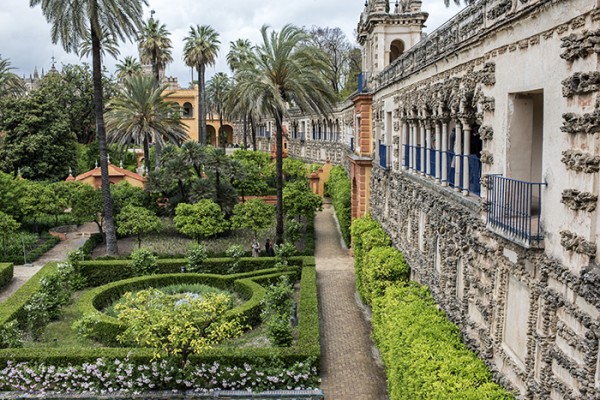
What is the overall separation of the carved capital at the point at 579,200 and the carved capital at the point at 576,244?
14.4 inches

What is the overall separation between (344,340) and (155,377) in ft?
22.0

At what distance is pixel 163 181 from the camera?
3541 centimetres

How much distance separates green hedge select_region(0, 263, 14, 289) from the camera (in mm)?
25125

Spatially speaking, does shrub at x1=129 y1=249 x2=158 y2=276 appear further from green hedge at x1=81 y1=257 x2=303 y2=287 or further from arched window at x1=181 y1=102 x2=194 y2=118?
arched window at x1=181 y1=102 x2=194 y2=118

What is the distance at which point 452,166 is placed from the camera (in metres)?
13.4

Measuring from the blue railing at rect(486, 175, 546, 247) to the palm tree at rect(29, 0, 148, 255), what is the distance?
76.7ft

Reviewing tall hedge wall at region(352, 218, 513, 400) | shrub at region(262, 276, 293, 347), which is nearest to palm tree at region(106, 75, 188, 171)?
shrub at region(262, 276, 293, 347)

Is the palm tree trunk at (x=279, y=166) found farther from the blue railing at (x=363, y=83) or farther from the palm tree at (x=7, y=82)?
the palm tree at (x=7, y=82)

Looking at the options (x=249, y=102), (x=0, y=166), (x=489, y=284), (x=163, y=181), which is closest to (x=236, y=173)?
(x=163, y=181)

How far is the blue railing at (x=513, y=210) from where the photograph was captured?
8.09 metres

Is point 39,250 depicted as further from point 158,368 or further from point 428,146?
point 428,146

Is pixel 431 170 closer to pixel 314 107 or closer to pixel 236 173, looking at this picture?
pixel 314 107

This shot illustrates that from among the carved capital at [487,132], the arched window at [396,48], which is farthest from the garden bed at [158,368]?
the arched window at [396,48]

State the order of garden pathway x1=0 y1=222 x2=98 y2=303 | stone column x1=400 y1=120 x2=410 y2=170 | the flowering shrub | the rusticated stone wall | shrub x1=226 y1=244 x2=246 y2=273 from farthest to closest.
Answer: shrub x1=226 y1=244 x2=246 y2=273, garden pathway x1=0 y1=222 x2=98 y2=303, stone column x1=400 y1=120 x2=410 y2=170, the flowering shrub, the rusticated stone wall
